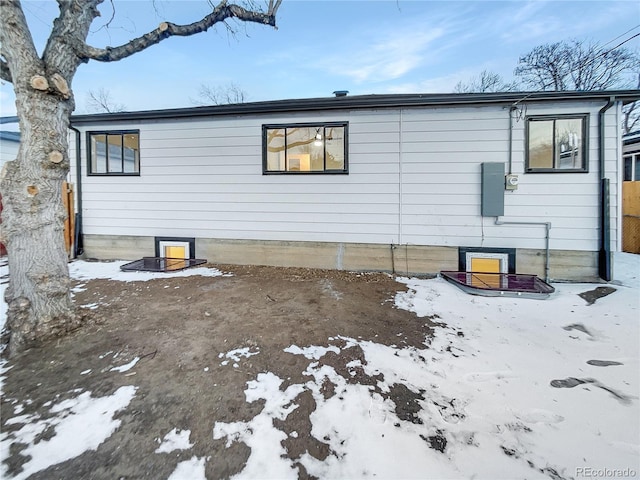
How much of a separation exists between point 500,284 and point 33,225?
557 centimetres

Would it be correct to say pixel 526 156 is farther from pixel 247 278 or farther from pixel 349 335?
pixel 247 278

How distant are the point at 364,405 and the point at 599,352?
2254 millimetres

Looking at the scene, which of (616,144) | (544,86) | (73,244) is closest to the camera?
(616,144)

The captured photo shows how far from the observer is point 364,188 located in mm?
5266

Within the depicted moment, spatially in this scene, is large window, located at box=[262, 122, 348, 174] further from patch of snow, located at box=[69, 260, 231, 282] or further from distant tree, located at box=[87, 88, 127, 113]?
distant tree, located at box=[87, 88, 127, 113]

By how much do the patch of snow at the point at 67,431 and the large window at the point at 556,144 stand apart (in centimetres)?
595

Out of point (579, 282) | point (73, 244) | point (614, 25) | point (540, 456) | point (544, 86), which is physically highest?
point (544, 86)

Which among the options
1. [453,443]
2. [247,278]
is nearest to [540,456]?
[453,443]

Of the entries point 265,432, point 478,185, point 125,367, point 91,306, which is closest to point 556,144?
point 478,185

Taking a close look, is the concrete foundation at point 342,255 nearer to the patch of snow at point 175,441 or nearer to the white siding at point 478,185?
the white siding at point 478,185

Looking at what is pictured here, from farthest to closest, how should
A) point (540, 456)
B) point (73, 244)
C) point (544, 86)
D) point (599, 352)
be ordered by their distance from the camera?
point (544, 86)
point (73, 244)
point (599, 352)
point (540, 456)

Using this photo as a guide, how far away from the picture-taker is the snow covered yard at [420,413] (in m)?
1.43

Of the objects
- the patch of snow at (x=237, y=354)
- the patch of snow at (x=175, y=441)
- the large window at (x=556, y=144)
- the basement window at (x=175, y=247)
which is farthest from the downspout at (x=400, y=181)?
the patch of snow at (x=175, y=441)

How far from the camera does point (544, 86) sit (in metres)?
15.3
